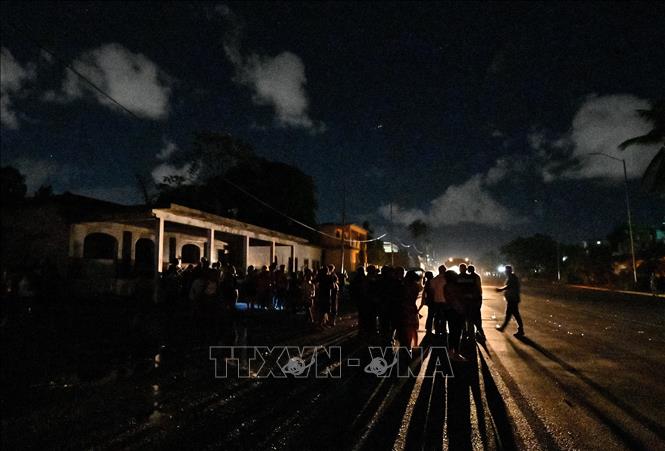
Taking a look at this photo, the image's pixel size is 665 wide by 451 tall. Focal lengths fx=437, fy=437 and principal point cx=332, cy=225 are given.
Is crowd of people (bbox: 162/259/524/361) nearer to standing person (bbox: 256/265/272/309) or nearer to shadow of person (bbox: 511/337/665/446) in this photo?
shadow of person (bbox: 511/337/665/446)

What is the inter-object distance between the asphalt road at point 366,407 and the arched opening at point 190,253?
53.1ft

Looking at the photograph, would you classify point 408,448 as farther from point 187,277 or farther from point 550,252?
point 550,252

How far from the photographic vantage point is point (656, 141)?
28.0m

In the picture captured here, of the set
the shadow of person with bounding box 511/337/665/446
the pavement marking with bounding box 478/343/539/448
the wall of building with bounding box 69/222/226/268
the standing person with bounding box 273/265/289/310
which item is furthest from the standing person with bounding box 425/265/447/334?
the wall of building with bounding box 69/222/226/268

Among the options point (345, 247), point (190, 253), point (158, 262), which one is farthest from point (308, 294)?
point (345, 247)

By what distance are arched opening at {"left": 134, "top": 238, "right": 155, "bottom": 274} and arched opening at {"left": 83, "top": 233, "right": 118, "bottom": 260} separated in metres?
1.35

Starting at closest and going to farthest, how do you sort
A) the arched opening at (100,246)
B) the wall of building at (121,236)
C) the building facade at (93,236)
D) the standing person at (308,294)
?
1. the standing person at (308,294)
2. the building facade at (93,236)
3. the wall of building at (121,236)
4. the arched opening at (100,246)

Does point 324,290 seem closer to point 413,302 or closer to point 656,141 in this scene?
point 413,302

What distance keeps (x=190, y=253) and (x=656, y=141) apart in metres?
29.7

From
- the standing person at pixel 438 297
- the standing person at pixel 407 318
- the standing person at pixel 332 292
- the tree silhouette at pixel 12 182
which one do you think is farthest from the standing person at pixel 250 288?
the tree silhouette at pixel 12 182

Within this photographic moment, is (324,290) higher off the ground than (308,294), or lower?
higher

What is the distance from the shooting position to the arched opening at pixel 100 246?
1759cm

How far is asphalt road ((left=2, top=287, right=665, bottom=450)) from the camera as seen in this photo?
4246 mm

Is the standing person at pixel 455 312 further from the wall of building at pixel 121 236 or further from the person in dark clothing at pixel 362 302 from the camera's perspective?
the wall of building at pixel 121 236
